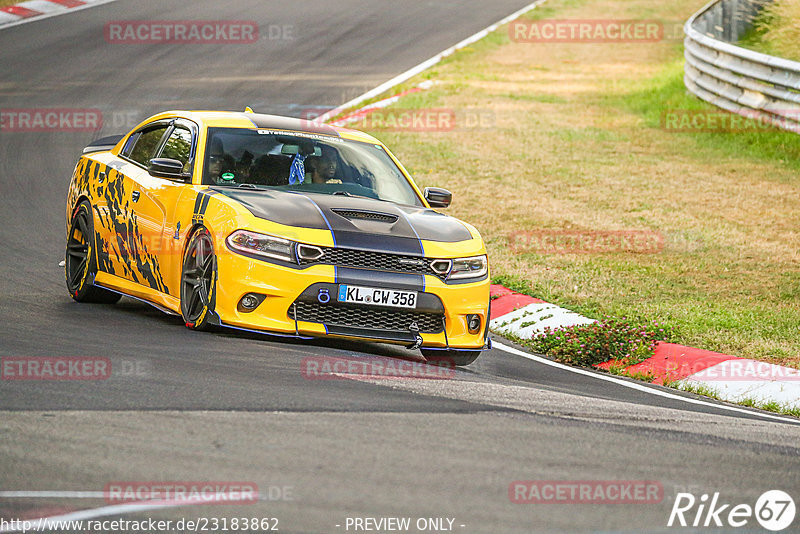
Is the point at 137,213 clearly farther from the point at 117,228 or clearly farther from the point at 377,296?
the point at 377,296

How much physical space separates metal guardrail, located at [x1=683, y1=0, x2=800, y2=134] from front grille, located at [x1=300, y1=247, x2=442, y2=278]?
10.8m

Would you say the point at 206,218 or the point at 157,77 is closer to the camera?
the point at 206,218

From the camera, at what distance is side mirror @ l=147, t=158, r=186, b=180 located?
8.45 m

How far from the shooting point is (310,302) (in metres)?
7.64

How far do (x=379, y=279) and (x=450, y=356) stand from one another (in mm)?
1061

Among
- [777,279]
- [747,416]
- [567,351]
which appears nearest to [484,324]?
[567,351]

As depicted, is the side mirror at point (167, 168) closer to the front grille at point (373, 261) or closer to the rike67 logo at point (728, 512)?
the front grille at point (373, 261)

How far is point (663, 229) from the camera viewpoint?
544 inches

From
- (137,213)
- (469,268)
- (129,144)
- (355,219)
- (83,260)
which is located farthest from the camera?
(129,144)

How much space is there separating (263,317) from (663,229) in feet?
24.1

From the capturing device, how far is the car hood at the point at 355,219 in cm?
783

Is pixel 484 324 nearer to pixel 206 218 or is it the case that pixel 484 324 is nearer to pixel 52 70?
pixel 206 218

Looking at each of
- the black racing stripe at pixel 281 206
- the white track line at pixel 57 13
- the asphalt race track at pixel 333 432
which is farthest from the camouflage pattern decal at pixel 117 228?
the white track line at pixel 57 13

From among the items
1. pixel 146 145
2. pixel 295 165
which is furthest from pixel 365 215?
pixel 146 145
